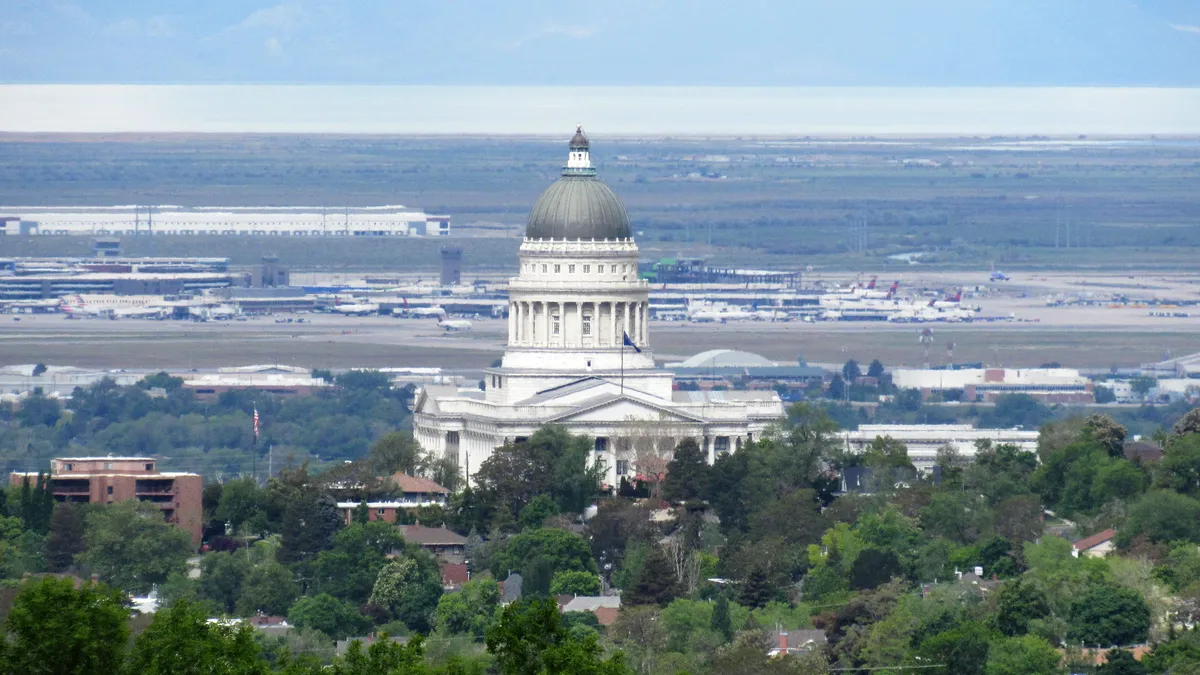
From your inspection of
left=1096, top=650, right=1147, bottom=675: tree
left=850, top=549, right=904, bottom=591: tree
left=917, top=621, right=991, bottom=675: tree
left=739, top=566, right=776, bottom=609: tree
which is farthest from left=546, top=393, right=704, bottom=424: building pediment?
left=1096, top=650, right=1147, bottom=675: tree

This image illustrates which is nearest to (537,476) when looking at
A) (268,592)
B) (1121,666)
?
(268,592)

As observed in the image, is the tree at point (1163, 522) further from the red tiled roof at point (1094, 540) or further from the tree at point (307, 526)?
the tree at point (307, 526)

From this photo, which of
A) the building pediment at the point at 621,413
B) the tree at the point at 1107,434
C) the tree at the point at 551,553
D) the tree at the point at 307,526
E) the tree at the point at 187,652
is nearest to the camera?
the tree at the point at 187,652

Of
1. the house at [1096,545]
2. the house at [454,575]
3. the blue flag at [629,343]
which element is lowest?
the house at [454,575]

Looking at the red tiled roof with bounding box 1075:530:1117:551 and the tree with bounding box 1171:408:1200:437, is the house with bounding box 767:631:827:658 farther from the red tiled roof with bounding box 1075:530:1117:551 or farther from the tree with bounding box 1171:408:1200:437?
the tree with bounding box 1171:408:1200:437

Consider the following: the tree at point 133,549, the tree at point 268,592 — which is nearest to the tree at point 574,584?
the tree at point 268,592

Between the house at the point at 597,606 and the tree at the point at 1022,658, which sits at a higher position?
the tree at the point at 1022,658
